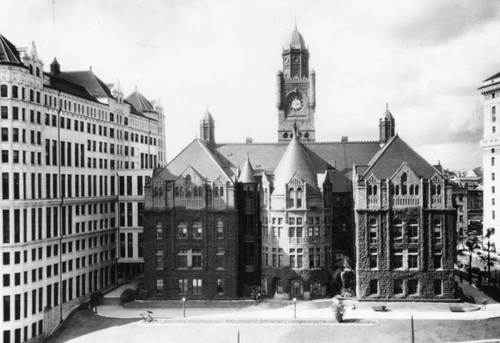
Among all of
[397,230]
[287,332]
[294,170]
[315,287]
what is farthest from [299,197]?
[287,332]

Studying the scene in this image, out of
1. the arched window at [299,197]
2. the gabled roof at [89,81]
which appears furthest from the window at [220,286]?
the gabled roof at [89,81]

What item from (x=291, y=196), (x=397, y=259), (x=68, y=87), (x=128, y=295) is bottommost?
(x=128, y=295)

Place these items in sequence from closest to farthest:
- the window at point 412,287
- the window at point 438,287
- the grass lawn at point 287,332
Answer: the grass lawn at point 287,332 → the window at point 438,287 → the window at point 412,287

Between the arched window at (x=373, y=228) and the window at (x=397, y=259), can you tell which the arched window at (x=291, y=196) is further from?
the window at (x=397, y=259)

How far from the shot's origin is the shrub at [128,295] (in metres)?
76.6

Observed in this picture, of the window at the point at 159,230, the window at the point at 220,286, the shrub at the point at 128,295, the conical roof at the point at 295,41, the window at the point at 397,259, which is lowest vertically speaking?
the shrub at the point at 128,295

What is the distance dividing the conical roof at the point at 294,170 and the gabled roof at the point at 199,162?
7.33m

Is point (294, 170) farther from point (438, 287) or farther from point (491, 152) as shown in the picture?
point (491, 152)

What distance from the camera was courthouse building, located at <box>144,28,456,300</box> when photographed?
72.0 meters

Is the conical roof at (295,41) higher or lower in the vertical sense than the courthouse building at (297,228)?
higher

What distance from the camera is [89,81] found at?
292ft

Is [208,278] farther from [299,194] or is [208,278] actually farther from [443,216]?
[443,216]

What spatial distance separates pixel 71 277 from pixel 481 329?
55.9 m

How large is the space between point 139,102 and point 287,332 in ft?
221
